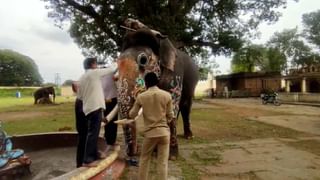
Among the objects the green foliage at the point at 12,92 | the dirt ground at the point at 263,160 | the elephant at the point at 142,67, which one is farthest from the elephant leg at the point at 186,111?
the green foliage at the point at 12,92

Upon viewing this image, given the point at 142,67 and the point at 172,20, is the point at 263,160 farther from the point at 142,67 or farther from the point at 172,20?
the point at 172,20

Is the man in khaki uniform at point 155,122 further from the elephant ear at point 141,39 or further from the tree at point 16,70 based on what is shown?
the tree at point 16,70

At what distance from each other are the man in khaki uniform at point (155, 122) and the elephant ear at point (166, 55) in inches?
81.2

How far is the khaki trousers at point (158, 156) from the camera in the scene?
5.17 metres

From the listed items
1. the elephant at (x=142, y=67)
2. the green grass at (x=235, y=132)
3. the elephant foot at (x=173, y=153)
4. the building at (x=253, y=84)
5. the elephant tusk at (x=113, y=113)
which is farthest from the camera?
the building at (x=253, y=84)

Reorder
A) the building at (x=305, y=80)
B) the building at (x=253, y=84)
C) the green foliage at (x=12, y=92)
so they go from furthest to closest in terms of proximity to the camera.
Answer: the green foliage at (x=12, y=92) → the building at (x=253, y=84) → the building at (x=305, y=80)

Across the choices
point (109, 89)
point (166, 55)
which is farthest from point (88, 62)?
point (166, 55)

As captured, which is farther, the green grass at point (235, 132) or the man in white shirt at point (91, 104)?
the green grass at point (235, 132)

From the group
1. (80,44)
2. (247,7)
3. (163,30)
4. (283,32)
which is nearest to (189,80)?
(163,30)

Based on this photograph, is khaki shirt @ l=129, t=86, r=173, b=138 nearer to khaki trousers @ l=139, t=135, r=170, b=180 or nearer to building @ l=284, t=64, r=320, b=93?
khaki trousers @ l=139, t=135, r=170, b=180

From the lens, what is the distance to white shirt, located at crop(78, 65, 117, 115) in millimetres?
5410

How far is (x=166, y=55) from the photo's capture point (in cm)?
734

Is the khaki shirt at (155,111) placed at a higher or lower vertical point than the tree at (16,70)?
lower

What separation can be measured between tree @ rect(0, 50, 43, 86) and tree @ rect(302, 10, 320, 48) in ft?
243
